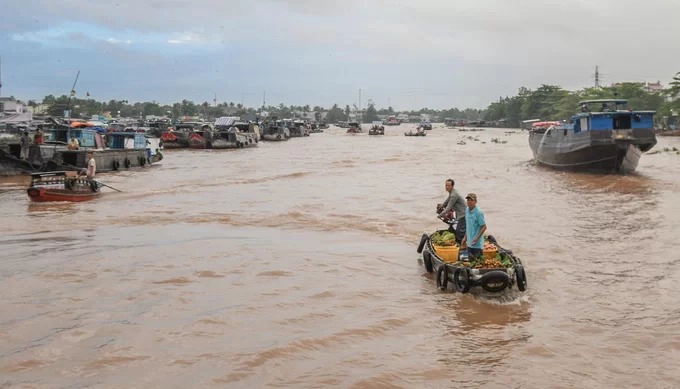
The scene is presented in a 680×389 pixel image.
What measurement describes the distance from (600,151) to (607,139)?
798 millimetres

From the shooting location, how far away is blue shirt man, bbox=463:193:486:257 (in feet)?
33.0

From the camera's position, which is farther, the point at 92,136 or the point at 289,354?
the point at 92,136

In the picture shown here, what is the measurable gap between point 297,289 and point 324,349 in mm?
2820

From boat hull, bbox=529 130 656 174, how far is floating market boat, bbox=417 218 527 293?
2064 centimetres

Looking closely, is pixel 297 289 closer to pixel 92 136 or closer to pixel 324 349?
pixel 324 349

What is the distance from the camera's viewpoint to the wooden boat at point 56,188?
65.7ft

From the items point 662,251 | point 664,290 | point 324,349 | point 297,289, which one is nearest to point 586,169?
point 662,251

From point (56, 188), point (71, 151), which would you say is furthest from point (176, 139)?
point (56, 188)

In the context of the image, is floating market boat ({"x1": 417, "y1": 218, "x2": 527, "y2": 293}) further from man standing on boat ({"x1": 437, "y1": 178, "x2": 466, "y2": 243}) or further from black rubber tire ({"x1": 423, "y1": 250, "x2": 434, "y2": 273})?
man standing on boat ({"x1": 437, "y1": 178, "x2": 466, "y2": 243})

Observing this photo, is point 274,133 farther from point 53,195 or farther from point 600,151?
point 53,195

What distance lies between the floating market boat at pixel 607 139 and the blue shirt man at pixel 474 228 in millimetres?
21655

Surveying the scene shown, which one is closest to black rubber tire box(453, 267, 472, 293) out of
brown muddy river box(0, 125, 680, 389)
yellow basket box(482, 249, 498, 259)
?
brown muddy river box(0, 125, 680, 389)

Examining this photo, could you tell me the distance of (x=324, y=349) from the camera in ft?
26.7

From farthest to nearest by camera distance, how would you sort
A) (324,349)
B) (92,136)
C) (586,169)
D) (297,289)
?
(92,136) < (586,169) < (297,289) < (324,349)
